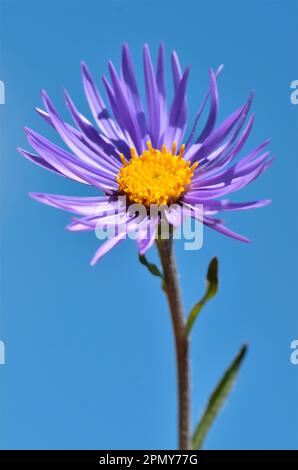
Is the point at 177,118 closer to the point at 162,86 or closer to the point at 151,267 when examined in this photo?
the point at 162,86

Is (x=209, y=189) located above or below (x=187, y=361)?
above

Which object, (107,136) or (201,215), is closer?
(201,215)

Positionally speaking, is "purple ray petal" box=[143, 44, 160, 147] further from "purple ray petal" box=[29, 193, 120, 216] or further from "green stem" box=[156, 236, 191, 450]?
"green stem" box=[156, 236, 191, 450]

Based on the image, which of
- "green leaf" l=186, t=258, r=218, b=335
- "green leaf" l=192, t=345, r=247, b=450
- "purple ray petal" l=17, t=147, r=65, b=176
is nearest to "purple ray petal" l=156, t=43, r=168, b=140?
"purple ray petal" l=17, t=147, r=65, b=176

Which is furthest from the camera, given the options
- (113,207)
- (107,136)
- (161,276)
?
(107,136)

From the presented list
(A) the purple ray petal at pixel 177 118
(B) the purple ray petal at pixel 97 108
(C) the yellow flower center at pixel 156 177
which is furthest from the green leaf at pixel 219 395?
(B) the purple ray petal at pixel 97 108

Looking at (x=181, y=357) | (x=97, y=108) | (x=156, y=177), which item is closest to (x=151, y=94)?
(x=97, y=108)
